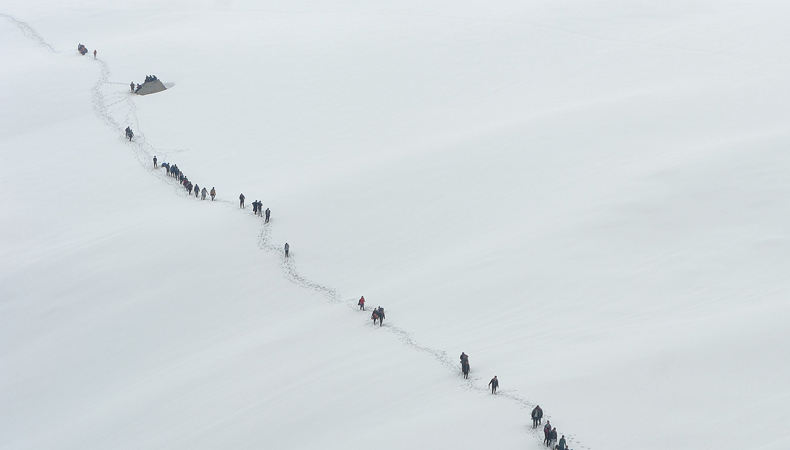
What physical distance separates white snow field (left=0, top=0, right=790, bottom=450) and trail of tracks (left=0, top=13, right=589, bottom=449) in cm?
12

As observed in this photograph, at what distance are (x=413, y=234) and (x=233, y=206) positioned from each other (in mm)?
8070

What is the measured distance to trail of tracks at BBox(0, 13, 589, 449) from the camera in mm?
23547

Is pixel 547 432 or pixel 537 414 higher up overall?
pixel 537 414

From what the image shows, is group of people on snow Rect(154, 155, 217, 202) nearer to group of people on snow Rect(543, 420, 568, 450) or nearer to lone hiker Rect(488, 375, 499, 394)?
lone hiker Rect(488, 375, 499, 394)

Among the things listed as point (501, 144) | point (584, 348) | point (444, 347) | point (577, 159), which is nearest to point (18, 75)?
point (501, 144)

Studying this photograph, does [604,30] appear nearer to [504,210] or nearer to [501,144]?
[501,144]

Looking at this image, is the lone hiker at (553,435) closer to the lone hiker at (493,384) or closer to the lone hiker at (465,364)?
the lone hiker at (493,384)

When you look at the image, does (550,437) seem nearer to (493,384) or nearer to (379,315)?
(493,384)

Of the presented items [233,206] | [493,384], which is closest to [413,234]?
[233,206]

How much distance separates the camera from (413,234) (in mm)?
33250

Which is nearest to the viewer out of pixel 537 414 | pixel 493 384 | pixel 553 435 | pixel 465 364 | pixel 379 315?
pixel 553 435

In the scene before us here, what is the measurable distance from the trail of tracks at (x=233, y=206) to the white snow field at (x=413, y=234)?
0.39ft

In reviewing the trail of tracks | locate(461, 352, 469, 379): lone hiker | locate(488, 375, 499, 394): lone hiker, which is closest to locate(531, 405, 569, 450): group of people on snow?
the trail of tracks

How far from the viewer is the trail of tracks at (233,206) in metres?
23.5
